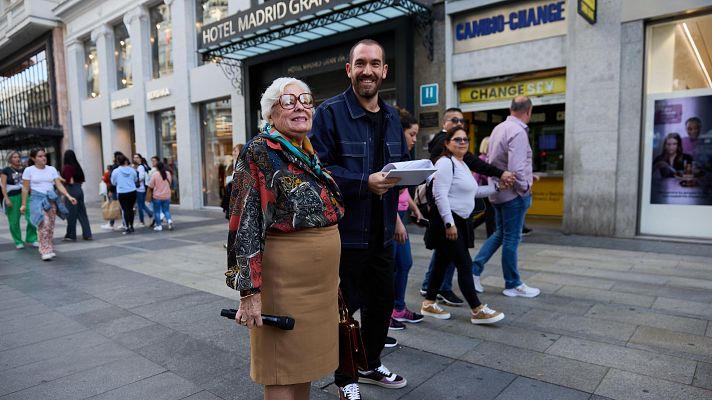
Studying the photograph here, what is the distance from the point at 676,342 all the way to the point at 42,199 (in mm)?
9002

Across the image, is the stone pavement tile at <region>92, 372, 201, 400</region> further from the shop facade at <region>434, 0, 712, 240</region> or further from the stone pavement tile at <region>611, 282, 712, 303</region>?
the shop facade at <region>434, 0, 712, 240</region>

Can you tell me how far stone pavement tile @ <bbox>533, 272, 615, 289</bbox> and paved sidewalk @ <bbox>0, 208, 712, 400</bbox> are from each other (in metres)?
0.02

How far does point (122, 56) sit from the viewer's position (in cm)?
2064

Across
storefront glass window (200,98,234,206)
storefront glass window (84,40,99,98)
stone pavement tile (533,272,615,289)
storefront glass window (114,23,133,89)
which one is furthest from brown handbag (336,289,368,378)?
storefront glass window (84,40,99,98)

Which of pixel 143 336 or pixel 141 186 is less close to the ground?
pixel 141 186

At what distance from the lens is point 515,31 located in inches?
365

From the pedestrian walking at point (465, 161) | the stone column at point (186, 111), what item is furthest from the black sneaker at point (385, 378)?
the stone column at point (186, 111)

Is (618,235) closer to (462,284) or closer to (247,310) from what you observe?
(462,284)

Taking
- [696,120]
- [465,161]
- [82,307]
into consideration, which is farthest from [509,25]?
[82,307]

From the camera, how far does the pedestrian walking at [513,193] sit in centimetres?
466

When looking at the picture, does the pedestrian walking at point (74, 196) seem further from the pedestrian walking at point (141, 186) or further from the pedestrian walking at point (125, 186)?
the pedestrian walking at point (141, 186)

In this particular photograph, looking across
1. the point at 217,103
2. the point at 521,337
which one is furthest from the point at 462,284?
the point at 217,103

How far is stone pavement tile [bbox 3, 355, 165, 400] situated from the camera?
3008 millimetres

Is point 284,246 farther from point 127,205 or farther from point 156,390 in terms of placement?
point 127,205
